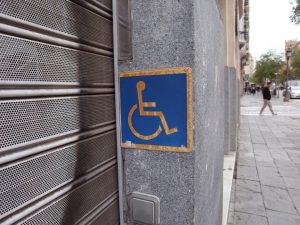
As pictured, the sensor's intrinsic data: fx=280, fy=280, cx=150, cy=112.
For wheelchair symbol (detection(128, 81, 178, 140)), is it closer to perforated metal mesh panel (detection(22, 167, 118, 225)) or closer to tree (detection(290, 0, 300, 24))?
perforated metal mesh panel (detection(22, 167, 118, 225))

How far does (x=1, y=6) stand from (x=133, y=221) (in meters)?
1.27

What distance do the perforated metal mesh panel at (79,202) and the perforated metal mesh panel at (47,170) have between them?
3.0 inches

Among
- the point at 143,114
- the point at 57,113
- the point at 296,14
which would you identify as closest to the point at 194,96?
the point at 143,114

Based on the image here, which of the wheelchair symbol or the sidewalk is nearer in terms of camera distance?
the wheelchair symbol

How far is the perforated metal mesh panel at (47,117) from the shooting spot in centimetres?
99

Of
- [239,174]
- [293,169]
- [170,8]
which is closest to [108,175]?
[170,8]

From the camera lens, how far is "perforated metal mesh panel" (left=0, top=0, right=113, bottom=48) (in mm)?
1018

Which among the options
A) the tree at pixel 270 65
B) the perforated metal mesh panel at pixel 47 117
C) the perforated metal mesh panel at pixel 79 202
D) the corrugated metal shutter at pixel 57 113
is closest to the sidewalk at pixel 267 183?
the perforated metal mesh panel at pixel 79 202

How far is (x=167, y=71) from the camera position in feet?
4.76

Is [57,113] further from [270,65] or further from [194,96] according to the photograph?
[270,65]

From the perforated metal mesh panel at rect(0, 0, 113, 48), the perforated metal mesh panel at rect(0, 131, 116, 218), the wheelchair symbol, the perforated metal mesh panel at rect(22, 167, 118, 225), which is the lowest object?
the perforated metal mesh panel at rect(22, 167, 118, 225)

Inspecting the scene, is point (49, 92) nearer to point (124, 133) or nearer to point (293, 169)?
point (124, 133)

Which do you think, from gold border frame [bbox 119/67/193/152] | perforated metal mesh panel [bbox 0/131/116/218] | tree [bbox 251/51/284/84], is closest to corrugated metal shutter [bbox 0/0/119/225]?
perforated metal mesh panel [bbox 0/131/116/218]

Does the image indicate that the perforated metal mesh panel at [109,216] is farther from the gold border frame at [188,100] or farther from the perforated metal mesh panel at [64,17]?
the perforated metal mesh panel at [64,17]
